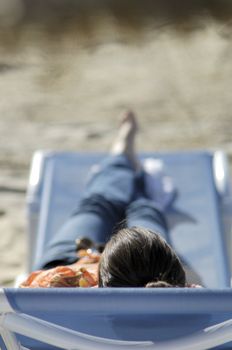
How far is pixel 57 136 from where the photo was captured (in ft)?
14.6

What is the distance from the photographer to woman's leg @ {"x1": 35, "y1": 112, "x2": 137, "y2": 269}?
8.16 feet

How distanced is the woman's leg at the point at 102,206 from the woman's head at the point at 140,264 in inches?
27.7

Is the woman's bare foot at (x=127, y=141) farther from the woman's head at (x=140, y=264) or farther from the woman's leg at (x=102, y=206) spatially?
the woman's head at (x=140, y=264)

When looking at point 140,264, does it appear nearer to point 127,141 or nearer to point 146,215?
point 146,215

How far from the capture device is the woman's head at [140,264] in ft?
5.45

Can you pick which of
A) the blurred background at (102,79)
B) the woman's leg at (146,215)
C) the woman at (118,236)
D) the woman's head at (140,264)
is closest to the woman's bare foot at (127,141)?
the woman at (118,236)

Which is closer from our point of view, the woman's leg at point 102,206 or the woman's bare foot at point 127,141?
the woman's leg at point 102,206

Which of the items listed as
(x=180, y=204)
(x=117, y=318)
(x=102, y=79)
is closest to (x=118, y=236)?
(x=117, y=318)

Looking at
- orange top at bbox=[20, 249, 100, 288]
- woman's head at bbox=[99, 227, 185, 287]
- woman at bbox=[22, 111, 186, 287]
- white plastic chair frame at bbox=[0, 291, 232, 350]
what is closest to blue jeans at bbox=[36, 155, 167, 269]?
woman at bbox=[22, 111, 186, 287]

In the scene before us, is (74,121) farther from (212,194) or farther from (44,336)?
(44,336)

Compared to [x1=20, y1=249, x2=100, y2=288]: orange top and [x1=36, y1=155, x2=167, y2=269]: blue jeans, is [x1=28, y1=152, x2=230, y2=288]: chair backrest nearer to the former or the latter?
[x1=36, y1=155, x2=167, y2=269]: blue jeans

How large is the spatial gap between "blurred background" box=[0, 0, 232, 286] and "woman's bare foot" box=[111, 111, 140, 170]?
531mm

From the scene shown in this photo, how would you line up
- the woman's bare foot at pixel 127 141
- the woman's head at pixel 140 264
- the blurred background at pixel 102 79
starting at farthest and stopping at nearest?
the blurred background at pixel 102 79, the woman's bare foot at pixel 127 141, the woman's head at pixel 140 264

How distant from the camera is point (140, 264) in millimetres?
1662
